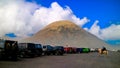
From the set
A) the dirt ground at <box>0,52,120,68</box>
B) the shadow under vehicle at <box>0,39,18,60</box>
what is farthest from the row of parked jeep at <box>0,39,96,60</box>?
the dirt ground at <box>0,52,120,68</box>

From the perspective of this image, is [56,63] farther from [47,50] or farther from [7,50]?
[47,50]

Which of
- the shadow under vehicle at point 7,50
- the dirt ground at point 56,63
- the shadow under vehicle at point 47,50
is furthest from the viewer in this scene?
the shadow under vehicle at point 47,50

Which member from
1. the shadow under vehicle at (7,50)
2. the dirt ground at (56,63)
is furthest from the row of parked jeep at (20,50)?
the dirt ground at (56,63)

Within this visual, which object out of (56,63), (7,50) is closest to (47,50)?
(7,50)

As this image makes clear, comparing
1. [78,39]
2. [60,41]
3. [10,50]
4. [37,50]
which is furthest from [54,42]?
[10,50]

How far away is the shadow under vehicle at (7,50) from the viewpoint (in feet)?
87.6

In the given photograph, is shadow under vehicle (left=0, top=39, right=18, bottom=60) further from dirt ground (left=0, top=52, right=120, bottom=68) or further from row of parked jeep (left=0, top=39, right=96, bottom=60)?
dirt ground (left=0, top=52, right=120, bottom=68)

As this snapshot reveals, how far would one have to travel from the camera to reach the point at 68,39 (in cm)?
19750

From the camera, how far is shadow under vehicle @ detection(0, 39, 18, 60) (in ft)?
87.6

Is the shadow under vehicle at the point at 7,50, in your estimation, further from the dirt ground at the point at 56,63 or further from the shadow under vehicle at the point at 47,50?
the shadow under vehicle at the point at 47,50

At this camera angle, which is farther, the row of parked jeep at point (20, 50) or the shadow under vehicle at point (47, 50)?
the shadow under vehicle at point (47, 50)

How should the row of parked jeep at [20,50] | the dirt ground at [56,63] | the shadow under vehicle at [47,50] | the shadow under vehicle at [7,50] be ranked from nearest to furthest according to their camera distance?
the dirt ground at [56,63], the shadow under vehicle at [7,50], the row of parked jeep at [20,50], the shadow under vehicle at [47,50]

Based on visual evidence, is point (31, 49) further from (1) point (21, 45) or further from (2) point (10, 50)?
(2) point (10, 50)

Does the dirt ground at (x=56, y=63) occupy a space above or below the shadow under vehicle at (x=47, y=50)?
below
